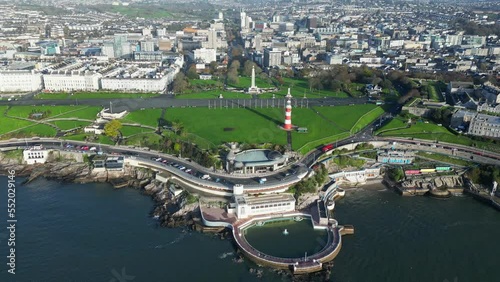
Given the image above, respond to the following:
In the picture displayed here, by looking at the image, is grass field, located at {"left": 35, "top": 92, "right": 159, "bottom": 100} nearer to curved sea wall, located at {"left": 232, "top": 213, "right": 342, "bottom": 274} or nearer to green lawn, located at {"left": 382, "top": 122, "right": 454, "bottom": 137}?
green lawn, located at {"left": 382, "top": 122, "right": 454, "bottom": 137}

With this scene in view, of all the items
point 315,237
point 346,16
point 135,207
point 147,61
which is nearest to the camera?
point 315,237

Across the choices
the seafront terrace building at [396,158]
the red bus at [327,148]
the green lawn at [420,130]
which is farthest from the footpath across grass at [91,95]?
the seafront terrace building at [396,158]

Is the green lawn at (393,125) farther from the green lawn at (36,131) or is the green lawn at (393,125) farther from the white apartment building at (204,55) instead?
the white apartment building at (204,55)

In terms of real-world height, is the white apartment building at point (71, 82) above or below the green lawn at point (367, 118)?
above

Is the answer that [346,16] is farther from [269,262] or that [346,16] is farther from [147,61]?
[269,262]

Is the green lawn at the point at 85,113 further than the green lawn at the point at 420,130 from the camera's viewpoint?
Yes

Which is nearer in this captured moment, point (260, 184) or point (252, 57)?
point (260, 184)

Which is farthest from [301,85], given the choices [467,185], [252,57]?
[467,185]
